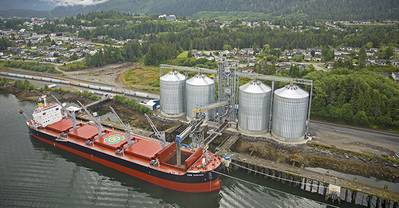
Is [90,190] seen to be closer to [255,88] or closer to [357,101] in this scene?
[255,88]

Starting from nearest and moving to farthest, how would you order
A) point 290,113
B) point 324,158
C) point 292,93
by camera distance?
point 324,158
point 290,113
point 292,93

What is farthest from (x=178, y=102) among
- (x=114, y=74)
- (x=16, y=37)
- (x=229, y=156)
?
(x=16, y=37)

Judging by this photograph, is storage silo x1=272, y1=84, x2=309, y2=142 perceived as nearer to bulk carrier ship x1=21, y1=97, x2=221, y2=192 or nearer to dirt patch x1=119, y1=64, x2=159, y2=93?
bulk carrier ship x1=21, y1=97, x2=221, y2=192

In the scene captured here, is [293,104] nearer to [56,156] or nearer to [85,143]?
[85,143]

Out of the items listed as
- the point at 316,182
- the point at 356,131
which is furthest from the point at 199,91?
the point at 356,131

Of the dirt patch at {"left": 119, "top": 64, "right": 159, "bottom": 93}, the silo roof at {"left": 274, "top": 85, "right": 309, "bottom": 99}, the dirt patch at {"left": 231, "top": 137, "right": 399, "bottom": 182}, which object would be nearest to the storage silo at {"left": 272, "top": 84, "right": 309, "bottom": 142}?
the silo roof at {"left": 274, "top": 85, "right": 309, "bottom": 99}

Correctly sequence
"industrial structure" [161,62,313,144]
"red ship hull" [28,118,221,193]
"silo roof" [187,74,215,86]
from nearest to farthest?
"red ship hull" [28,118,221,193] < "industrial structure" [161,62,313,144] < "silo roof" [187,74,215,86]

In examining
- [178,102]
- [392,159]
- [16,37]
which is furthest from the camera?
[16,37]
